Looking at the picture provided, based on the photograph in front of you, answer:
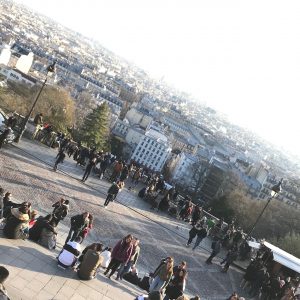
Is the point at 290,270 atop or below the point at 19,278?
atop

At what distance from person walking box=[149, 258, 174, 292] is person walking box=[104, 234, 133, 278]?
99 centimetres

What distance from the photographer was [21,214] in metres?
13.1

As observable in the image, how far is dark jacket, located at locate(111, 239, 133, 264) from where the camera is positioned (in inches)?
556

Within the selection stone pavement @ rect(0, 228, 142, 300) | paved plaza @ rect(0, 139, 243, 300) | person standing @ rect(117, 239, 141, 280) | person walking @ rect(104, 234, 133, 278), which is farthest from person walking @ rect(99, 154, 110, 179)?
stone pavement @ rect(0, 228, 142, 300)

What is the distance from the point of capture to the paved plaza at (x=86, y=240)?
11.8m

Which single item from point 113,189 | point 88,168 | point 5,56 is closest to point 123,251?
point 113,189

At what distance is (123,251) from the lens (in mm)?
14227

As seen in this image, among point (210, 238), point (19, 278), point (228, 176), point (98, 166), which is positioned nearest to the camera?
point (19, 278)

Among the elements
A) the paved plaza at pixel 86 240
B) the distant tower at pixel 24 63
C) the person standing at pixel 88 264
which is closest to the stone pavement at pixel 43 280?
the paved plaza at pixel 86 240

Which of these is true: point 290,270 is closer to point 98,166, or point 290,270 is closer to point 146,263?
point 146,263

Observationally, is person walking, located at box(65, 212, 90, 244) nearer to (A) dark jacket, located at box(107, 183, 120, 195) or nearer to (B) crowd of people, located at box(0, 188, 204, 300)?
(B) crowd of people, located at box(0, 188, 204, 300)

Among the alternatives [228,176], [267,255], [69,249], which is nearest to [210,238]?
[267,255]

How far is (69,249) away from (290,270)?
10.8m

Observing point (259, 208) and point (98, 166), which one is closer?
point (98, 166)
